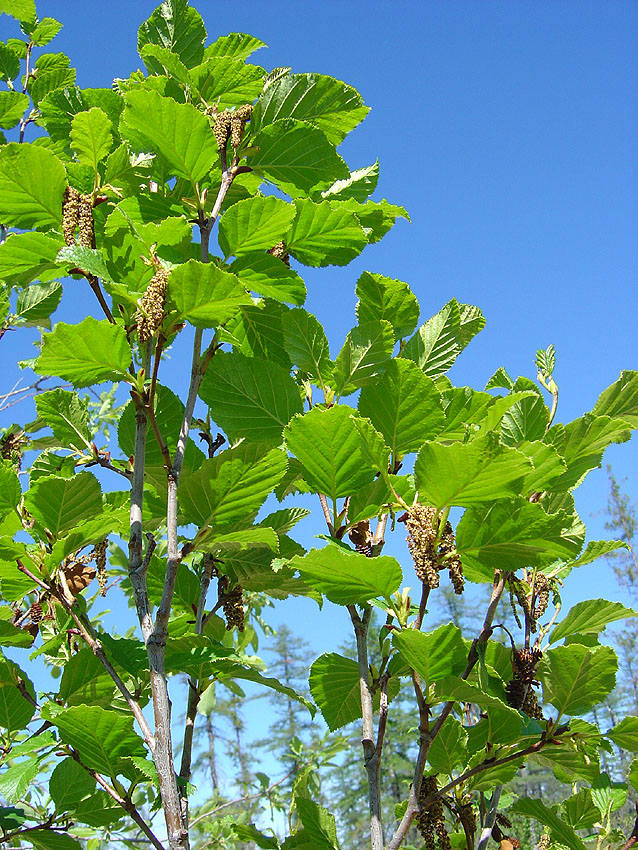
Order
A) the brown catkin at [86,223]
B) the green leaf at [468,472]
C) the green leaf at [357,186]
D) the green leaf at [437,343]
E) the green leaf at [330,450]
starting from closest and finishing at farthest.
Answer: the green leaf at [468,472] < the green leaf at [330,450] < the brown catkin at [86,223] < the green leaf at [437,343] < the green leaf at [357,186]

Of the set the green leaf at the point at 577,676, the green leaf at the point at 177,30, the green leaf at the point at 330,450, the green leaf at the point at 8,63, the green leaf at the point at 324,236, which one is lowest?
the green leaf at the point at 577,676

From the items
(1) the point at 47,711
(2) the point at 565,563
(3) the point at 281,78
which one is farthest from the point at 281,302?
(1) the point at 47,711

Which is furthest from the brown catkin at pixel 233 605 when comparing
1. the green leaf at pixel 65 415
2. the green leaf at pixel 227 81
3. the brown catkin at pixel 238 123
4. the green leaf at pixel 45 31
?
the green leaf at pixel 45 31

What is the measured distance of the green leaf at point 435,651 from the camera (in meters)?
1.16

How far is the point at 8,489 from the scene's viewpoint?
151cm

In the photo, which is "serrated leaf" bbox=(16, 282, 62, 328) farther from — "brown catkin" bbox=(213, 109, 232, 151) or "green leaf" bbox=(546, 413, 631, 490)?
"green leaf" bbox=(546, 413, 631, 490)

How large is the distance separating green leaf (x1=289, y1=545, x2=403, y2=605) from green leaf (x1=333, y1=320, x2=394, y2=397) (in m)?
0.41

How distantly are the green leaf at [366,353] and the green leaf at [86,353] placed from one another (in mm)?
460

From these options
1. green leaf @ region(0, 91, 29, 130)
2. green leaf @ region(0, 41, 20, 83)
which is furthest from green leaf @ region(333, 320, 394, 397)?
green leaf @ region(0, 41, 20, 83)

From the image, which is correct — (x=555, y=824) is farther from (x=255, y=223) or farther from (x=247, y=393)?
(x=255, y=223)

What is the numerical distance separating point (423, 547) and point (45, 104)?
172cm

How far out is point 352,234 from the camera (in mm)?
1689

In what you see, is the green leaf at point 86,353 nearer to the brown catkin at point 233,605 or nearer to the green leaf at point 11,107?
the brown catkin at point 233,605

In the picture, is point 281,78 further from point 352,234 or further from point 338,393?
point 338,393
